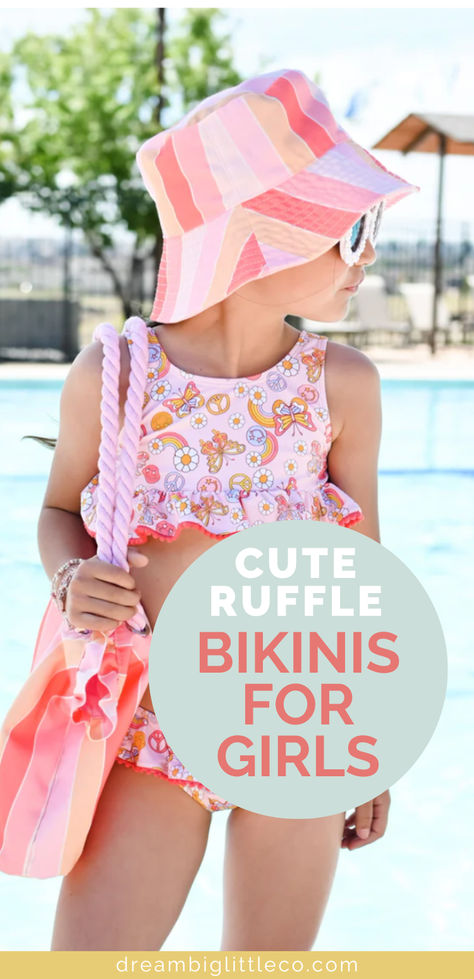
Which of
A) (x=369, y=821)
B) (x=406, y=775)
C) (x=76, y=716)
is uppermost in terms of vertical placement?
(x=76, y=716)

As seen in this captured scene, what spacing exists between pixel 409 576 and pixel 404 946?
2.05m

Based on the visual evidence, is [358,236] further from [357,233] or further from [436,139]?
[436,139]

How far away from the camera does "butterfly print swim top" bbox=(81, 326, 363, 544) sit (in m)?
1.58

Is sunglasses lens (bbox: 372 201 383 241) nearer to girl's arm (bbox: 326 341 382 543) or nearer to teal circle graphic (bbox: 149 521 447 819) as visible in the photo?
girl's arm (bbox: 326 341 382 543)

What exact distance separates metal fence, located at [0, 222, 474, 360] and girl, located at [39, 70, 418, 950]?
14104 mm

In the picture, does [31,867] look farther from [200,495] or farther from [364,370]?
[364,370]

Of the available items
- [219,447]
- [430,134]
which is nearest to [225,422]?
[219,447]

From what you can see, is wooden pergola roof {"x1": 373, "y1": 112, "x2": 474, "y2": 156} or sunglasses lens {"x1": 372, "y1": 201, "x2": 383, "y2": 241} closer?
sunglasses lens {"x1": 372, "y1": 201, "x2": 383, "y2": 241}

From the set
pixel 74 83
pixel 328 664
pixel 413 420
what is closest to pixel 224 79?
pixel 74 83

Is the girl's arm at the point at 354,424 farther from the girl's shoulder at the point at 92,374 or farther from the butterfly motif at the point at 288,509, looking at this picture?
the girl's shoulder at the point at 92,374

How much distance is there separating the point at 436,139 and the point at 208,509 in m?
16.0

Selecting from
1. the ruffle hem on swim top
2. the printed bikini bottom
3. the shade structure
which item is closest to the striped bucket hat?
the ruffle hem on swim top

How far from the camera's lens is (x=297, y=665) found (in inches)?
53.3

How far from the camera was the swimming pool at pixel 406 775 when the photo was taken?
3.15 m
